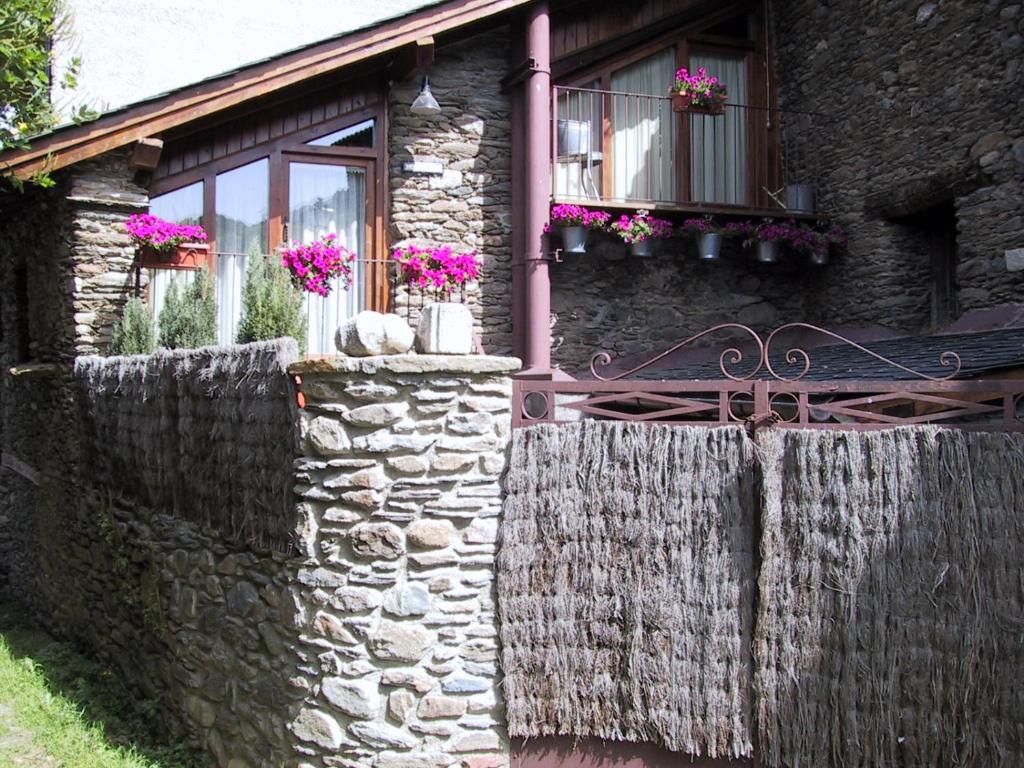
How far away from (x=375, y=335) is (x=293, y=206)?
4517 millimetres

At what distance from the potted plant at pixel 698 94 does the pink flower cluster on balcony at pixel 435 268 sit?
2645 mm

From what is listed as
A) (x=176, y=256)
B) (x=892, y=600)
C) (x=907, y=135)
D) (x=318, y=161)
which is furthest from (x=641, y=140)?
(x=892, y=600)

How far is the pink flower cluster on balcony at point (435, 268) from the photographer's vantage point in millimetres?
8273

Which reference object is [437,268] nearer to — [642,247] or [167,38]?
[642,247]

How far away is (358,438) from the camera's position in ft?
13.9

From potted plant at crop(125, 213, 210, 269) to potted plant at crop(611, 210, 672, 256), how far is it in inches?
145

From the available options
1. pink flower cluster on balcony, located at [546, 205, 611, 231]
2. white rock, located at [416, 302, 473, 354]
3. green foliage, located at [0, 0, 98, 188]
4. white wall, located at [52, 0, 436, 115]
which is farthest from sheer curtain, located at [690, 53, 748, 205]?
white rock, located at [416, 302, 473, 354]

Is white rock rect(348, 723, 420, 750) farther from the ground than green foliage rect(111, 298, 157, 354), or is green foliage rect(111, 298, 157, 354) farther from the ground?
green foliage rect(111, 298, 157, 354)

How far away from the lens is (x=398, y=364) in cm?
421

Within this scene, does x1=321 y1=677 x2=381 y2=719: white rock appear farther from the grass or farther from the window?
the window

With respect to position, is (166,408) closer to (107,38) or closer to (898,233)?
(107,38)

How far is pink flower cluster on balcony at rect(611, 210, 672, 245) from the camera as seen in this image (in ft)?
28.2

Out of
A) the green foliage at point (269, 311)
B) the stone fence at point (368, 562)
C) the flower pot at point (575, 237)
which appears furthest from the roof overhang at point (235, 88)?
the stone fence at point (368, 562)

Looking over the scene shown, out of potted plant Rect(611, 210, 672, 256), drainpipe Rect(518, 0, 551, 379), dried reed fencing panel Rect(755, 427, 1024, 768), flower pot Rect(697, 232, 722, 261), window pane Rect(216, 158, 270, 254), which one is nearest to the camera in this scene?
dried reed fencing panel Rect(755, 427, 1024, 768)
